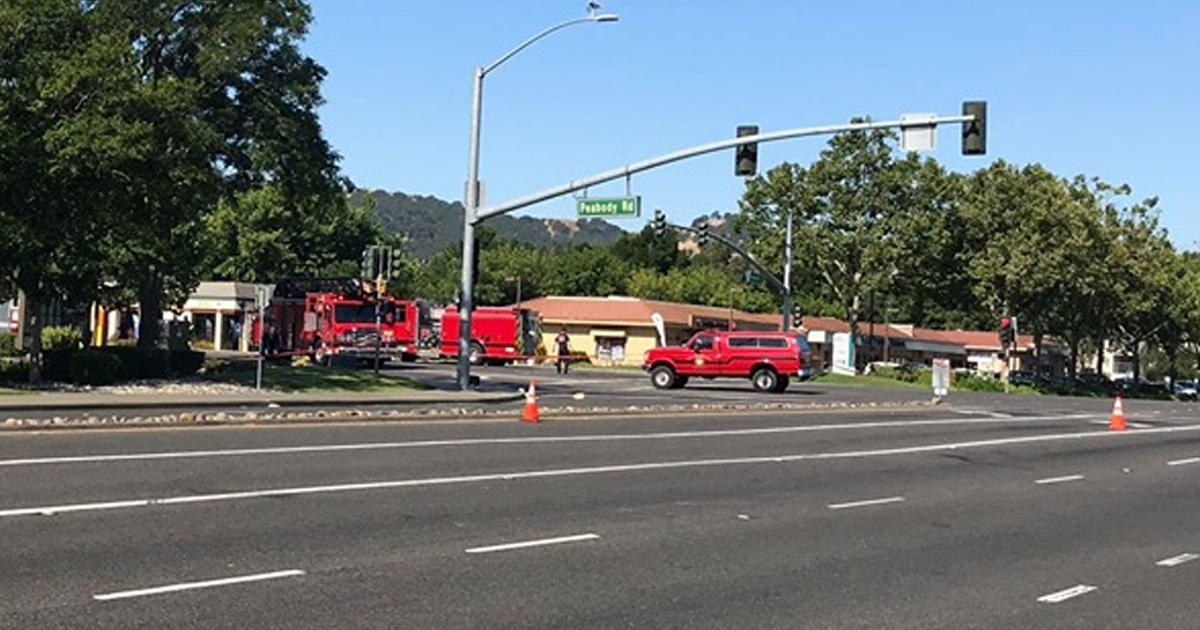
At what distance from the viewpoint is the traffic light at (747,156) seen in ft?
92.1

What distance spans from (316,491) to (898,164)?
219 feet

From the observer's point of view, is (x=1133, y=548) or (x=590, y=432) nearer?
(x=1133, y=548)

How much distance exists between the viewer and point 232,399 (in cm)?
2792

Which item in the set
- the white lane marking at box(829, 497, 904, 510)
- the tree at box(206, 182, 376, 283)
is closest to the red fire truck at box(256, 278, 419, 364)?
the tree at box(206, 182, 376, 283)

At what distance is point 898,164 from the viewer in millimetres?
75875

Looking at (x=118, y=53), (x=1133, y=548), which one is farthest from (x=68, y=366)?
(x=1133, y=548)

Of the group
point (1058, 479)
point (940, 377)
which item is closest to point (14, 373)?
point (1058, 479)

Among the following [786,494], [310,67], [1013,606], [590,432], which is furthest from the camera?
[310,67]

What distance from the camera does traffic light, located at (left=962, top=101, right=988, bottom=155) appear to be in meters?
25.1

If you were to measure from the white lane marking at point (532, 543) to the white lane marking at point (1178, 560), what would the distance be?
15.6ft

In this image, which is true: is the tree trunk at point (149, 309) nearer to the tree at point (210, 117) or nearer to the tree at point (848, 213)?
the tree at point (210, 117)

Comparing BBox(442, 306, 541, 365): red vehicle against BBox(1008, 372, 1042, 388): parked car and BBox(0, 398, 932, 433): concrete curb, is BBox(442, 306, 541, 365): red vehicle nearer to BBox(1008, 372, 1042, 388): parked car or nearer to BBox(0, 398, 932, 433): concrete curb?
BBox(1008, 372, 1042, 388): parked car

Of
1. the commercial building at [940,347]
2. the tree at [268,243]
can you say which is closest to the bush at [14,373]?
the tree at [268,243]

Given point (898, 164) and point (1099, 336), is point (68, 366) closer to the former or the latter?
point (898, 164)
